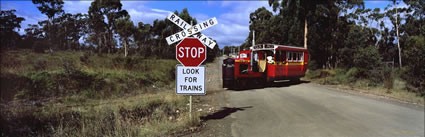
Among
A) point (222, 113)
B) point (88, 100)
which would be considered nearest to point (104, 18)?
point (88, 100)

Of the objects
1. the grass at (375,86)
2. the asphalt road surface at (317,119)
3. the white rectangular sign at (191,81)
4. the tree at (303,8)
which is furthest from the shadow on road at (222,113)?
the tree at (303,8)

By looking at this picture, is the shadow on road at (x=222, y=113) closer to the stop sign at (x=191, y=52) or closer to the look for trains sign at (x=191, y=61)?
the look for trains sign at (x=191, y=61)

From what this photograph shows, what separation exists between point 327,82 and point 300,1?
11095 millimetres

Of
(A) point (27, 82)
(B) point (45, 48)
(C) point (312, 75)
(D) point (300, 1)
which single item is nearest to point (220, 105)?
(A) point (27, 82)

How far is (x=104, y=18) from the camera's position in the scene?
32469 millimetres

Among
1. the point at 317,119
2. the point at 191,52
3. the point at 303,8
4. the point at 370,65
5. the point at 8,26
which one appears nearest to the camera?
the point at 191,52

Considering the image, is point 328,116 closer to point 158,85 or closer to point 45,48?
point 158,85

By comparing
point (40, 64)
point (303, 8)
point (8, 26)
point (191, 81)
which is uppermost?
point (303, 8)

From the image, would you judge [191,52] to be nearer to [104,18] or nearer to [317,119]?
[317,119]

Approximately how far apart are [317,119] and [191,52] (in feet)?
13.8

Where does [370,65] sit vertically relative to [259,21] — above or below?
below

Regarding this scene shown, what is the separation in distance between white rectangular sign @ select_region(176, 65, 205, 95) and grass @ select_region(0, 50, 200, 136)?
0.78 meters

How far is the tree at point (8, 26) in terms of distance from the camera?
19372 mm

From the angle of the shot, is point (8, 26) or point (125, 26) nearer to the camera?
point (8, 26)
